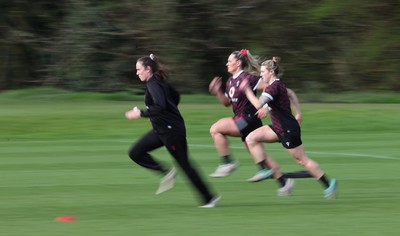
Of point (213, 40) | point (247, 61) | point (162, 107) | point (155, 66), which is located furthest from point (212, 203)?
point (213, 40)

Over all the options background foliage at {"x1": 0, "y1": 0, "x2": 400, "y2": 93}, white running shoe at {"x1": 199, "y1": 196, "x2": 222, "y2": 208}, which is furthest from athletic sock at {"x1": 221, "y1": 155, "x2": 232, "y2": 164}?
background foliage at {"x1": 0, "y1": 0, "x2": 400, "y2": 93}

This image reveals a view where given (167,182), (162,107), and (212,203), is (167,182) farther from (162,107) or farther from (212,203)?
(162,107)

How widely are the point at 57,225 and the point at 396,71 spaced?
23837mm

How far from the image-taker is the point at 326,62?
3164 centimetres

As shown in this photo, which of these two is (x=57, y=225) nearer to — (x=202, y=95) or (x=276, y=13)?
(x=202, y=95)

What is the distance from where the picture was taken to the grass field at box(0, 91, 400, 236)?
845cm

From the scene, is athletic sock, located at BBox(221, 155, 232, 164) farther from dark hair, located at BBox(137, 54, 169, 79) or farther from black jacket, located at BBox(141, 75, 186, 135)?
dark hair, located at BBox(137, 54, 169, 79)

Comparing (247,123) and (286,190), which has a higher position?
(247,123)

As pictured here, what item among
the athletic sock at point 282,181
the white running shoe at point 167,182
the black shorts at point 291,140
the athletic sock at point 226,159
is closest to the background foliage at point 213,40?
the athletic sock at point 226,159

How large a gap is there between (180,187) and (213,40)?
19.4m

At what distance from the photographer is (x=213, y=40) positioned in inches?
1193

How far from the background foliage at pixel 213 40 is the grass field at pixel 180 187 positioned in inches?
352

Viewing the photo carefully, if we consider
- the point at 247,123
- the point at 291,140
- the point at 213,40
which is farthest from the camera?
the point at 213,40

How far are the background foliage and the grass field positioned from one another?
352 inches
